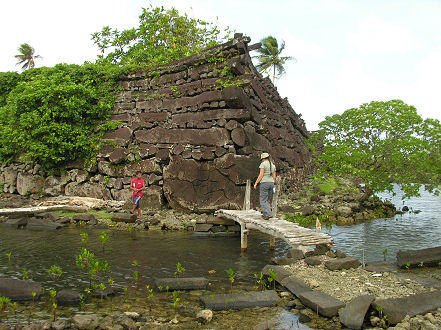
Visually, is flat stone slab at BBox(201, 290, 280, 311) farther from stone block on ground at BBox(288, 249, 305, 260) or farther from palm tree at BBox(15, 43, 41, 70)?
palm tree at BBox(15, 43, 41, 70)

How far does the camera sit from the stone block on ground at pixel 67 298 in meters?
5.25

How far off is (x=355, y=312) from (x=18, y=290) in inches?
189

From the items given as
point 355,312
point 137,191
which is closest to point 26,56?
point 137,191

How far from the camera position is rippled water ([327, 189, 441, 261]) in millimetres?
9393

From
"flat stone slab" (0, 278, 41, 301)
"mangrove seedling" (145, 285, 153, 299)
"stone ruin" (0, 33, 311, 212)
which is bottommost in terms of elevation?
"mangrove seedling" (145, 285, 153, 299)

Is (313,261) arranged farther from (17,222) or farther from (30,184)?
(30,184)


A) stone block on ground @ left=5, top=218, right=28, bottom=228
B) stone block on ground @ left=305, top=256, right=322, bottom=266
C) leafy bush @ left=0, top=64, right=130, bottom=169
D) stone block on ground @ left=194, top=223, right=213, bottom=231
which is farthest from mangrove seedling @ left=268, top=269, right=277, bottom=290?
leafy bush @ left=0, top=64, right=130, bottom=169

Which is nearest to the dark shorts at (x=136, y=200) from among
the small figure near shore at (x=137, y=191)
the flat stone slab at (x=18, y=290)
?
the small figure near shore at (x=137, y=191)

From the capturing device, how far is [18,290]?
5359 mm

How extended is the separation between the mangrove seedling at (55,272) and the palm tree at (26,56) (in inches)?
1495

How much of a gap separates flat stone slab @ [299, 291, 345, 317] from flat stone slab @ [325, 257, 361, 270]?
1231 mm

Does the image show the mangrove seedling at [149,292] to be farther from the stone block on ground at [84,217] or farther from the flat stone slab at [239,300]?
the stone block on ground at [84,217]

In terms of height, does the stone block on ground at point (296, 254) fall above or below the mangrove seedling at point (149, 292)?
above

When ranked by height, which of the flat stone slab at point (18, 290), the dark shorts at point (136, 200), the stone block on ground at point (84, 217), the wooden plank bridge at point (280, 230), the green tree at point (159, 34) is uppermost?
the green tree at point (159, 34)
